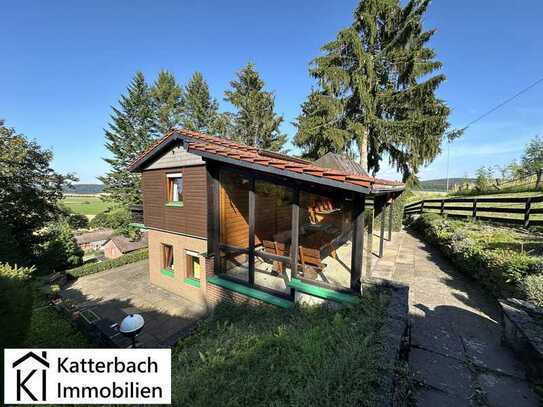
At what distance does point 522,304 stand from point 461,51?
595 inches

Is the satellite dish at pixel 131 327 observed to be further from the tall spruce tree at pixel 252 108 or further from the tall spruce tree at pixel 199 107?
the tall spruce tree at pixel 199 107

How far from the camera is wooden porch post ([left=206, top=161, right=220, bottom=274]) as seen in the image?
264 inches

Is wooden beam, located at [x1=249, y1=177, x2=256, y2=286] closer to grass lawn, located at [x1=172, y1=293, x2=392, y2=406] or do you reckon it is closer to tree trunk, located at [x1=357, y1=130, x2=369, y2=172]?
grass lawn, located at [x1=172, y1=293, x2=392, y2=406]

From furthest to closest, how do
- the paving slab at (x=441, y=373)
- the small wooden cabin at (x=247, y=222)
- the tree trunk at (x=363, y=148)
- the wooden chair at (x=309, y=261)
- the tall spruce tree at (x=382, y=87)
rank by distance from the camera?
the tree trunk at (x=363, y=148) < the tall spruce tree at (x=382, y=87) < the wooden chair at (x=309, y=261) < the small wooden cabin at (x=247, y=222) < the paving slab at (x=441, y=373)

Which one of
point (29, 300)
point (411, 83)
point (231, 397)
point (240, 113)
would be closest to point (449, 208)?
point (411, 83)

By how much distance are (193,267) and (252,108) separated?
1912cm

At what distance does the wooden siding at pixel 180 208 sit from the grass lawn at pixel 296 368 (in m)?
4.22

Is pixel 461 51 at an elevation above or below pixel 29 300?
above

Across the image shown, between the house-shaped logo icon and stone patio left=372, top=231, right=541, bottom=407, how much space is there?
4.95 meters

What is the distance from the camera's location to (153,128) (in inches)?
1022

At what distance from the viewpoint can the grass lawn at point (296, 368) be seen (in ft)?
6.84

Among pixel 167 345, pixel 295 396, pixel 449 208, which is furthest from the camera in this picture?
pixel 449 208

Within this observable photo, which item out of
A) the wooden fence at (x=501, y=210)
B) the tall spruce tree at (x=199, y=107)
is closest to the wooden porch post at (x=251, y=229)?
the wooden fence at (x=501, y=210)

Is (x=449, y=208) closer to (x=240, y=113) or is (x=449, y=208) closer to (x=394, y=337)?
(x=394, y=337)
